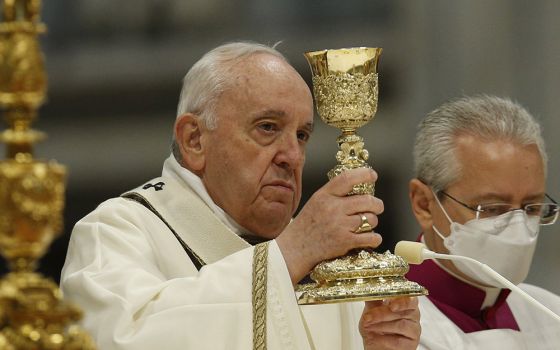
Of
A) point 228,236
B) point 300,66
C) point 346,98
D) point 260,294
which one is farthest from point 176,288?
point 300,66

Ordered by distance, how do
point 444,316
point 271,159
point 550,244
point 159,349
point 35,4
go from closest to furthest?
point 35,4 < point 159,349 < point 271,159 < point 444,316 < point 550,244

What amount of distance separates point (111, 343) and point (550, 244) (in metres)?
3.49

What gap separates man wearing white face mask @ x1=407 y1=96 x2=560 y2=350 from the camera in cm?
429

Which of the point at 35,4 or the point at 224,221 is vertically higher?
the point at 35,4

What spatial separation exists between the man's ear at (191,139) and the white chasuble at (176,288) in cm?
10

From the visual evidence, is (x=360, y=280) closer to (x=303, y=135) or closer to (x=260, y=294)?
(x=260, y=294)

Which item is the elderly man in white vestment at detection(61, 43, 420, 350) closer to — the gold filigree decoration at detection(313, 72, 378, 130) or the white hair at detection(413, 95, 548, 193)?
the gold filigree decoration at detection(313, 72, 378, 130)

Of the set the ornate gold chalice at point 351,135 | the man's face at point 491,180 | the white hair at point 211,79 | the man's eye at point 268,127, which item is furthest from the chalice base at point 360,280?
the man's face at point 491,180

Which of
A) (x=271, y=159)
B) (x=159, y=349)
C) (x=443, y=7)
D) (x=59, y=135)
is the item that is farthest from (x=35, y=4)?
(x=443, y=7)

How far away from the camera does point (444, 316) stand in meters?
4.34

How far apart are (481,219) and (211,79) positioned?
39.3 inches

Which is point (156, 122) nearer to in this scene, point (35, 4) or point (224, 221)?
point (224, 221)

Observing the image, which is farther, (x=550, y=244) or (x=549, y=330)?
(x=550, y=244)

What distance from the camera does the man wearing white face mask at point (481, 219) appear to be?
4.29 m
